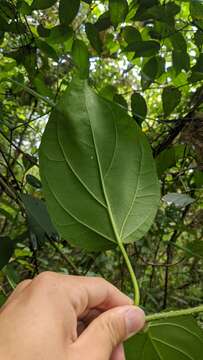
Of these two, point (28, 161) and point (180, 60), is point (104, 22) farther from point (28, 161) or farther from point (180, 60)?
point (28, 161)

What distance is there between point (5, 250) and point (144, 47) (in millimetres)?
428

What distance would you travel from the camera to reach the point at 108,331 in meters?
0.45

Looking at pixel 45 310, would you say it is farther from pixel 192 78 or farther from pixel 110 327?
pixel 192 78

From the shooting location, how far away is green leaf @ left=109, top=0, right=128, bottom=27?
85 cm

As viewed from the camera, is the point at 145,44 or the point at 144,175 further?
the point at 145,44

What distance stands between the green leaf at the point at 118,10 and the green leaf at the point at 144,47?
5cm

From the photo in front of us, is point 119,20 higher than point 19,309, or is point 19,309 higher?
point 119,20

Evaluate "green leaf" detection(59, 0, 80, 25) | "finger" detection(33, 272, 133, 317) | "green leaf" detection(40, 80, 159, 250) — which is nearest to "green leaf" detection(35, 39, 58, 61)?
"green leaf" detection(59, 0, 80, 25)

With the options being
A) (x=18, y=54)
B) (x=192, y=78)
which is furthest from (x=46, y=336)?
(x=18, y=54)

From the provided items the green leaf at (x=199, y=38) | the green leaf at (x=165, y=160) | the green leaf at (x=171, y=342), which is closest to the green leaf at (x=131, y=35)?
the green leaf at (x=199, y=38)

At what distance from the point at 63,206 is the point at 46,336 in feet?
0.52

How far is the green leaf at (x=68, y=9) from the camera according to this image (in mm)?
820

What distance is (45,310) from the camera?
0.43m

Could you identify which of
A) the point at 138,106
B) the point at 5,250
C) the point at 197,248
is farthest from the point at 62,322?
the point at 138,106
